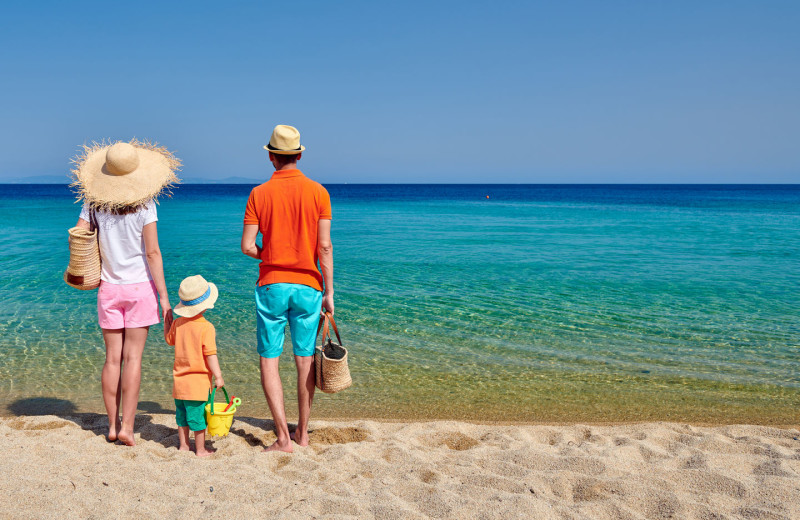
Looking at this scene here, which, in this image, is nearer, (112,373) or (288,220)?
(288,220)

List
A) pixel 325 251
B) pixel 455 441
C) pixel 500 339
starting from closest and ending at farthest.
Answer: pixel 325 251 → pixel 455 441 → pixel 500 339

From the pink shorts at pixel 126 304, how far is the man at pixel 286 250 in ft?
2.58

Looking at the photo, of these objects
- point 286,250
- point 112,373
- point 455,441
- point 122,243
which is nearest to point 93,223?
point 122,243

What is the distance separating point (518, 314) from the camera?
8523 mm

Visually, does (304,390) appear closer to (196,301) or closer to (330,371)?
(330,371)

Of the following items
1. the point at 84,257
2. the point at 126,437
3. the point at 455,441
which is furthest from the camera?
the point at 455,441

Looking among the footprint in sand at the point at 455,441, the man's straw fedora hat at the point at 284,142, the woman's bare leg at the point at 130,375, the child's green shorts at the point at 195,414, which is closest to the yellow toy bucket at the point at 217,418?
the child's green shorts at the point at 195,414

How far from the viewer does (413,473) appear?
3.54 meters

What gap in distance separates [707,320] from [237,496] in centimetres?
746

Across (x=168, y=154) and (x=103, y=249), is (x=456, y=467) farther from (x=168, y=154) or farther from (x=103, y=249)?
(x=168, y=154)

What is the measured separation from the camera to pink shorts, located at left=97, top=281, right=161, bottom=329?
154 inches

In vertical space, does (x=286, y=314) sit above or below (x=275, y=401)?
above

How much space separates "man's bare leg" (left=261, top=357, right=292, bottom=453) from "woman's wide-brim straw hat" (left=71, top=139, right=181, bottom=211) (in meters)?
1.45

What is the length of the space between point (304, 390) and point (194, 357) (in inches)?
32.5
